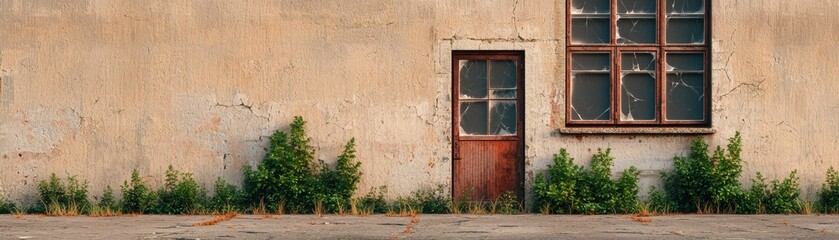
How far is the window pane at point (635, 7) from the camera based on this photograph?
1408 cm

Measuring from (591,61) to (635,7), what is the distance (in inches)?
30.5

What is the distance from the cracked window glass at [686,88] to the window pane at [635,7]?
0.56 metres

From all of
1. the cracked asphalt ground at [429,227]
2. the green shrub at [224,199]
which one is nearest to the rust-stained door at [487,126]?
the cracked asphalt ground at [429,227]

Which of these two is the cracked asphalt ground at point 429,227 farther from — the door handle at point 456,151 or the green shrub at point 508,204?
the door handle at point 456,151

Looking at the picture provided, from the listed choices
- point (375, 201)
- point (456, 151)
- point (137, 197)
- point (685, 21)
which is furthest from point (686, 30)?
point (137, 197)

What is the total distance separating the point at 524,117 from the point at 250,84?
10.0ft

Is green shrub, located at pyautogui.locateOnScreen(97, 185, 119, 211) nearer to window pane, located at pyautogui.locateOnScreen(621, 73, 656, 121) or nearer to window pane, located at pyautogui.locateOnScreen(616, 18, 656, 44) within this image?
window pane, located at pyautogui.locateOnScreen(621, 73, 656, 121)

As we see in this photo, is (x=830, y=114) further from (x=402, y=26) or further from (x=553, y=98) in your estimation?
(x=402, y=26)

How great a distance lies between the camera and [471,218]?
503 inches

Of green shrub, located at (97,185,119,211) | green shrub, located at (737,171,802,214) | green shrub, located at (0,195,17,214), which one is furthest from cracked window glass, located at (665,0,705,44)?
green shrub, located at (0,195,17,214)

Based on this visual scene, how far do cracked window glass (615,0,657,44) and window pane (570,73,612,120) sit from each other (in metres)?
0.50

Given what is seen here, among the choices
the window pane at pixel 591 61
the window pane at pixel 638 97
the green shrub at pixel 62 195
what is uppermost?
the window pane at pixel 591 61

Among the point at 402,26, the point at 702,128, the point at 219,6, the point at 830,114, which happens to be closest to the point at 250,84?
the point at 219,6

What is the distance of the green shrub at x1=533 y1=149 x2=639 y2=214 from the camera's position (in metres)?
13.6
